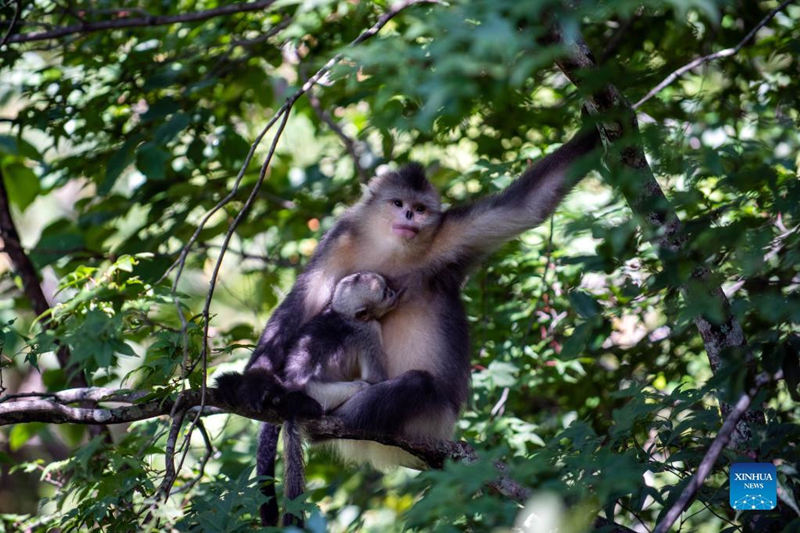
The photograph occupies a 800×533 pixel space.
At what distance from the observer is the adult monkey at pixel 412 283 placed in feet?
13.6

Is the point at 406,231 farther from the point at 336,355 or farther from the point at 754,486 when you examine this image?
the point at 754,486

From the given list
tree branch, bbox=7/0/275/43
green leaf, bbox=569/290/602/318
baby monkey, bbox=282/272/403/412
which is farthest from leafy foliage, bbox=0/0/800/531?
baby monkey, bbox=282/272/403/412

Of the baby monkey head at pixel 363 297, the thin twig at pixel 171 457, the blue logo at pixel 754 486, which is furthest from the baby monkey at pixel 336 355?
the blue logo at pixel 754 486

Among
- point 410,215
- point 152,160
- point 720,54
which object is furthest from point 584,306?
point 152,160

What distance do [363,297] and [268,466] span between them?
3.33 ft

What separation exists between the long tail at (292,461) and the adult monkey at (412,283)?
0.39 ft

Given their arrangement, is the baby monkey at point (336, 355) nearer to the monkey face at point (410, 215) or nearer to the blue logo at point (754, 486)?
the monkey face at point (410, 215)

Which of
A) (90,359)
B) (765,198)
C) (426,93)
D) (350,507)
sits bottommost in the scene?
(350,507)

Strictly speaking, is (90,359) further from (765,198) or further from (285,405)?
(765,198)

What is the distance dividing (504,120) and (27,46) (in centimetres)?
379

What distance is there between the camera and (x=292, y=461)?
397cm

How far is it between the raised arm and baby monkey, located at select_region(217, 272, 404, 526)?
0.42 m

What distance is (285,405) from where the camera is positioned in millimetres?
3887

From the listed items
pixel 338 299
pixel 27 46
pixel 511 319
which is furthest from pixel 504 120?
pixel 27 46
